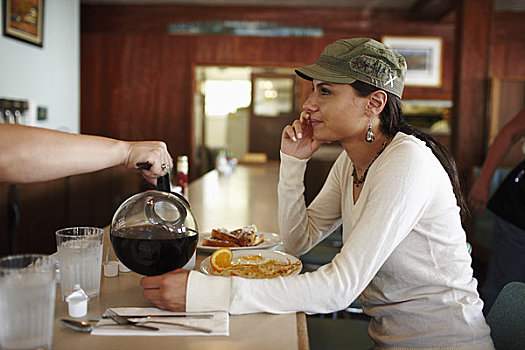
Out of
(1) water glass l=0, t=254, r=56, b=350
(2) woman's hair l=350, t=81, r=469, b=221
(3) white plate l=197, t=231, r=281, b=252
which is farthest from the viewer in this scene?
(3) white plate l=197, t=231, r=281, b=252

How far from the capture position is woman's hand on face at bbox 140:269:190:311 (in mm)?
1043

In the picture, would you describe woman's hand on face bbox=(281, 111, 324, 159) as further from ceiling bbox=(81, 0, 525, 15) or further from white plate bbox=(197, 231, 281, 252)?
ceiling bbox=(81, 0, 525, 15)

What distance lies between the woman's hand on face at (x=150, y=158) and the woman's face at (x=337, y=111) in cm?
48

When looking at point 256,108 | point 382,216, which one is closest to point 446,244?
point 382,216

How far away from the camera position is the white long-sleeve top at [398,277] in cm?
107

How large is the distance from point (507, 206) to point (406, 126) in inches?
62.3

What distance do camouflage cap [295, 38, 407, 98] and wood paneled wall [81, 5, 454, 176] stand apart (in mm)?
5386

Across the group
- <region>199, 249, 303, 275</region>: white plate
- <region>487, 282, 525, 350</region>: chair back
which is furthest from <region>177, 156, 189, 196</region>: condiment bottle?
<region>487, 282, 525, 350</region>: chair back

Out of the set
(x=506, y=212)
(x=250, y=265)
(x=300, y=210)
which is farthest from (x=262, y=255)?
(x=506, y=212)

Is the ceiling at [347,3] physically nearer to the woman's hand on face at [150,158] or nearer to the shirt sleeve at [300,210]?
the shirt sleeve at [300,210]

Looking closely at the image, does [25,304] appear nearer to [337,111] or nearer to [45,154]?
[45,154]

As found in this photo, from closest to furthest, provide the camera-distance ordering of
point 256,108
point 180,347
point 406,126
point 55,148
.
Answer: point 180,347
point 55,148
point 406,126
point 256,108

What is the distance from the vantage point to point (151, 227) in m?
1.12

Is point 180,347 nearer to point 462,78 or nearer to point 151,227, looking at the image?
point 151,227
